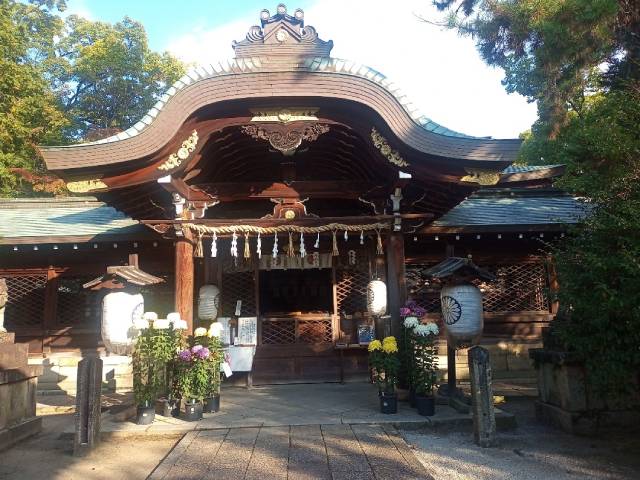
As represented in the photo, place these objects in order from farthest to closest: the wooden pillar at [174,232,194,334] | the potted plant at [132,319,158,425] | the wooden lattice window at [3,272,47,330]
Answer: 1. the wooden lattice window at [3,272,47,330]
2. the wooden pillar at [174,232,194,334]
3. the potted plant at [132,319,158,425]

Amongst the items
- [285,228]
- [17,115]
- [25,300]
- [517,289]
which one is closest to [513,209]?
[517,289]

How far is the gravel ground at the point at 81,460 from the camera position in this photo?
4.66 m

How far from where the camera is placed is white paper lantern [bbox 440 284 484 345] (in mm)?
6535

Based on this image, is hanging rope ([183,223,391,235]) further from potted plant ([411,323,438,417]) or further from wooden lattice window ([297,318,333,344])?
wooden lattice window ([297,318,333,344])

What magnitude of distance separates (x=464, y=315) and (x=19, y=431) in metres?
6.10

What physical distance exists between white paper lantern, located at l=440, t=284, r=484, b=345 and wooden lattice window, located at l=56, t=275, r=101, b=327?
7994 mm

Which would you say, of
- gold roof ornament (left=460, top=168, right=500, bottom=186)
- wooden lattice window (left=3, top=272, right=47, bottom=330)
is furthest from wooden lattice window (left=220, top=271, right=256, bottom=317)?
gold roof ornament (left=460, top=168, right=500, bottom=186)

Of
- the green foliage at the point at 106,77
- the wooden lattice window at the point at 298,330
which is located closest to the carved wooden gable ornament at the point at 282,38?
the wooden lattice window at the point at 298,330

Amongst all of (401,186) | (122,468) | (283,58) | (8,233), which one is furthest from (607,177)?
(8,233)

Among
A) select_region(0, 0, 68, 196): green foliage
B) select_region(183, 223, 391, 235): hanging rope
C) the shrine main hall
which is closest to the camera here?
the shrine main hall

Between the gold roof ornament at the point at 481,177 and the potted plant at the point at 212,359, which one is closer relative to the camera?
the potted plant at the point at 212,359

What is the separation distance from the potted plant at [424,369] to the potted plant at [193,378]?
2.91m

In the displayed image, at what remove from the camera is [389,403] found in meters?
6.41

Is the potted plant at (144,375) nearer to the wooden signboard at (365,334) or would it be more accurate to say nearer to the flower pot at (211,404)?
the flower pot at (211,404)
